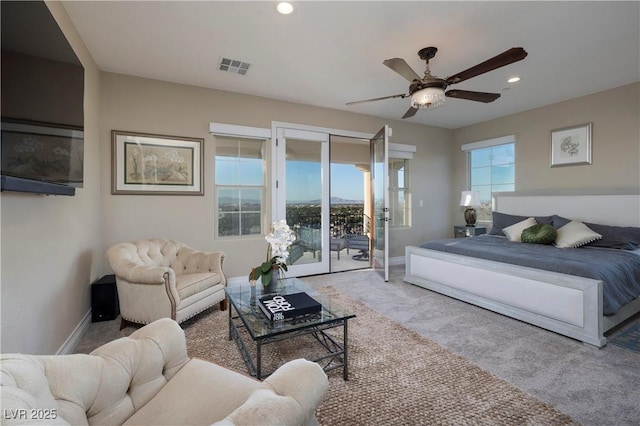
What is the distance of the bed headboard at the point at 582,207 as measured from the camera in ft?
11.9

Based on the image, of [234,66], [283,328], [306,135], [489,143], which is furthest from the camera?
[489,143]

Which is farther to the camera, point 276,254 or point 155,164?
point 155,164

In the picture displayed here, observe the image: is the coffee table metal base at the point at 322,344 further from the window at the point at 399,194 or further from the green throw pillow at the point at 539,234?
the window at the point at 399,194

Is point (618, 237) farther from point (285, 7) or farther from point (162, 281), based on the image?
point (162, 281)

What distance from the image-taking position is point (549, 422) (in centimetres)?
151

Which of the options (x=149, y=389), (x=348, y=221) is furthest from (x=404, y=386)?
(x=348, y=221)

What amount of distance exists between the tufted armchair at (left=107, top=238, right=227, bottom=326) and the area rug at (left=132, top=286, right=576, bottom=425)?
330 millimetres

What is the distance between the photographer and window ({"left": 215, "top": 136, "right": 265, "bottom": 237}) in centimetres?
397

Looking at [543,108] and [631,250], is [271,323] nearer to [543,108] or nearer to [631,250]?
[631,250]

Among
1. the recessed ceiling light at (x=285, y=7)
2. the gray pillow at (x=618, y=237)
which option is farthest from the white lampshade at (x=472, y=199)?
the recessed ceiling light at (x=285, y=7)

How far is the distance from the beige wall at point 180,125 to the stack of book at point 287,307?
2056mm

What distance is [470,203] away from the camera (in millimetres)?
5160

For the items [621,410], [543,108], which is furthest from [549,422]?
[543,108]

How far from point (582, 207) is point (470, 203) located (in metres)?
1.51
